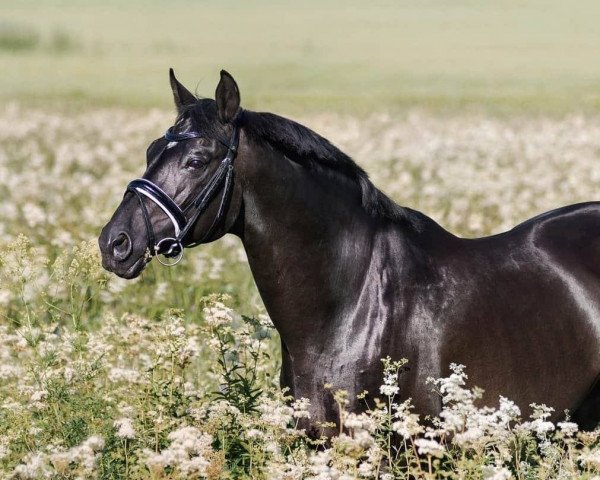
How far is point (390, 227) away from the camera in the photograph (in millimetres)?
6199

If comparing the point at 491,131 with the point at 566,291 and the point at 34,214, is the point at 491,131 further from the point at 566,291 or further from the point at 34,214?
the point at 566,291

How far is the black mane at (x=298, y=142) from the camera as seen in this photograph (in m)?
5.79

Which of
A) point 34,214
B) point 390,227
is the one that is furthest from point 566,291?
point 34,214

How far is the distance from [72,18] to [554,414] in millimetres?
53086

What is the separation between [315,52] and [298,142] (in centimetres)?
4459

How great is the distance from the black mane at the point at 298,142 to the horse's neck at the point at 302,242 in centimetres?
6

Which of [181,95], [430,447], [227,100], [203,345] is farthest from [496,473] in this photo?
[203,345]

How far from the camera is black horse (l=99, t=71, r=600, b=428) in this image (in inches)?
225

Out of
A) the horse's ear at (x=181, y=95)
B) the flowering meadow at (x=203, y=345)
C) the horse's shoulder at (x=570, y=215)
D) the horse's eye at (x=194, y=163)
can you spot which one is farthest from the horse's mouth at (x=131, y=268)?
the horse's shoulder at (x=570, y=215)

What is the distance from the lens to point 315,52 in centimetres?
4991

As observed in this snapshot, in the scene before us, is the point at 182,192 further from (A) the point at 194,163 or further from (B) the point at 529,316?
(B) the point at 529,316

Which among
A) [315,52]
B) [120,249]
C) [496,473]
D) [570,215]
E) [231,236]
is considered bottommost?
[496,473]

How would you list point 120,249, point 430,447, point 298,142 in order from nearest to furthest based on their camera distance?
1. point 430,447
2. point 120,249
3. point 298,142

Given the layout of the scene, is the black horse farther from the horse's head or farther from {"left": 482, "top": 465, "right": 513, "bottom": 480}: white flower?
{"left": 482, "top": 465, "right": 513, "bottom": 480}: white flower
